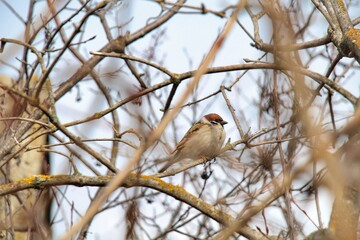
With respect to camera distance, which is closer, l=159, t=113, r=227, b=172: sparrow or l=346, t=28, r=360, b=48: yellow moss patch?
l=346, t=28, r=360, b=48: yellow moss patch

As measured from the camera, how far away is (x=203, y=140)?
6.19 metres

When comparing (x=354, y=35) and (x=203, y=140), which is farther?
(x=203, y=140)

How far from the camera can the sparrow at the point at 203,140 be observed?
6038mm

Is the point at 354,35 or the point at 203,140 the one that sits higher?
the point at 203,140

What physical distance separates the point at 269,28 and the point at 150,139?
0.54 meters

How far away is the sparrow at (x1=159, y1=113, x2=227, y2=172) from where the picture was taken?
6038mm

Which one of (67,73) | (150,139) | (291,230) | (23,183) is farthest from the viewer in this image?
(23,183)

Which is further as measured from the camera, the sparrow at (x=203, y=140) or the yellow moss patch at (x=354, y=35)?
the sparrow at (x=203, y=140)

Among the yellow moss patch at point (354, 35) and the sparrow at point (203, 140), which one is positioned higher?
the sparrow at point (203, 140)

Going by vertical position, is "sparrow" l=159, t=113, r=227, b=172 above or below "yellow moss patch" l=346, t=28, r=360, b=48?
above

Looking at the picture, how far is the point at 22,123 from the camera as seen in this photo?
477 cm

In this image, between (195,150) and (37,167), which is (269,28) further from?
(37,167)

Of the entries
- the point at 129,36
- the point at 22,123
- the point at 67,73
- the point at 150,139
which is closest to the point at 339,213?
the point at 67,73

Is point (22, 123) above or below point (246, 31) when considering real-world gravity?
above
